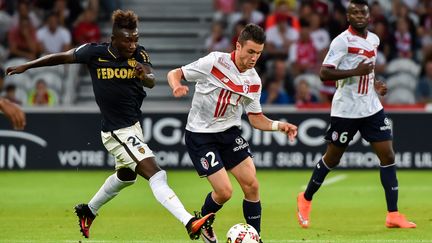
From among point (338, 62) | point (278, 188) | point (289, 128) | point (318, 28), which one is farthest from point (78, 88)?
point (289, 128)

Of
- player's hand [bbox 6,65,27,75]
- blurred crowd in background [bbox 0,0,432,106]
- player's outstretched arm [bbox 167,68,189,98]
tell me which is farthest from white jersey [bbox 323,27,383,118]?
blurred crowd in background [bbox 0,0,432,106]

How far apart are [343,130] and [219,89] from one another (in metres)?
2.37

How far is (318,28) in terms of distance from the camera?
2266 centimetres

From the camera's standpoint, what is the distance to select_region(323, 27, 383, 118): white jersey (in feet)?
40.9

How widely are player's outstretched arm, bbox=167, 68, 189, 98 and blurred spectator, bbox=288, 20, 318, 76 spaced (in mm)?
10892

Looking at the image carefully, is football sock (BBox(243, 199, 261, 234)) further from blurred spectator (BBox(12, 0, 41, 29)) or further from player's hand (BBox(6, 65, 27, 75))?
blurred spectator (BBox(12, 0, 41, 29))

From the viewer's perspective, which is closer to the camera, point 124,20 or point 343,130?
point 124,20

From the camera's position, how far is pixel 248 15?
76.0ft

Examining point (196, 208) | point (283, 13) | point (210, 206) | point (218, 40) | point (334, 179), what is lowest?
point (334, 179)

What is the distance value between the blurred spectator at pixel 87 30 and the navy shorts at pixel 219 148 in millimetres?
12176

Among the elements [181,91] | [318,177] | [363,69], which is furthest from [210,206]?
[363,69]

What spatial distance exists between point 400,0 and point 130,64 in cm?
1412

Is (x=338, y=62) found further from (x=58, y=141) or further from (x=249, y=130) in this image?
(x=58, y=141)

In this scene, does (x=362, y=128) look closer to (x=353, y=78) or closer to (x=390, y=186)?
(x=353, y=78)
